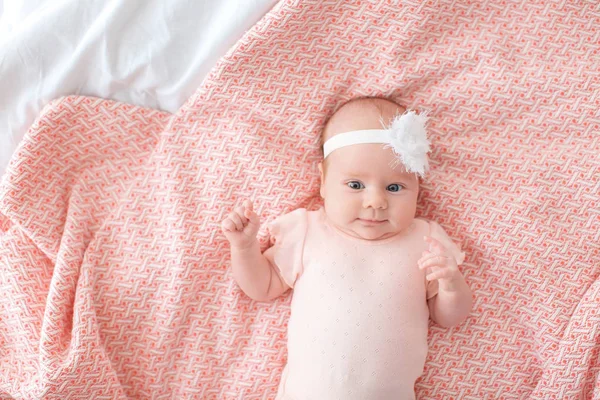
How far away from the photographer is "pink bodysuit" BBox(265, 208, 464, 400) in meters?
1.72

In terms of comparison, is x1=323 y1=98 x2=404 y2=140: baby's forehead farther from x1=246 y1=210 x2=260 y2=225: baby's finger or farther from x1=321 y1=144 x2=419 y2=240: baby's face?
x1=246 y1=210 x2=260 y2=225: baby's finger

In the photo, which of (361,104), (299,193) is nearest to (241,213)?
(299,193)

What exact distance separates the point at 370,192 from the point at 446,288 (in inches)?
14.2

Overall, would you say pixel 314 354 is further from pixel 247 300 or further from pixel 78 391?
pixel 78 391

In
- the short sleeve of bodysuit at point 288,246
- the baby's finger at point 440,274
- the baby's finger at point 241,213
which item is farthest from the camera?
the short sleeve of bodysuit at point 288,246

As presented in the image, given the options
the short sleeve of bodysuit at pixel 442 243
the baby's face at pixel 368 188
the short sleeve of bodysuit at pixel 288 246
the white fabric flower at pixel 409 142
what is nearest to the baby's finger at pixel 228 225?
the short sleeve of bodysuit at pixel 288 246

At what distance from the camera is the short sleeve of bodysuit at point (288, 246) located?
1.85 meters

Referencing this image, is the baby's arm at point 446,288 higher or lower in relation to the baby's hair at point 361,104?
lower

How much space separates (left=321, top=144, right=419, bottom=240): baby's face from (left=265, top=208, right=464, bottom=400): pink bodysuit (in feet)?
0.25

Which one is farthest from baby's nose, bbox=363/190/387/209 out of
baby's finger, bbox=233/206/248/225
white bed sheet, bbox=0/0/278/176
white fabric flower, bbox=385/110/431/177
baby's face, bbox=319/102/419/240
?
white bed sheet, bbox=0/0/278/176

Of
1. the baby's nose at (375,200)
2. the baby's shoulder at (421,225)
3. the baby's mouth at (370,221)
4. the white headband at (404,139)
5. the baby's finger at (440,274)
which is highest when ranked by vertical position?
the white headband at (404,139)

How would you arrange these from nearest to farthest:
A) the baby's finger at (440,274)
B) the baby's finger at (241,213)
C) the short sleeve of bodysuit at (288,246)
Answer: the baby's finger at (440,274) < the baby's finger at (241,213) < the short sleeve of bodysuit at (288,246)

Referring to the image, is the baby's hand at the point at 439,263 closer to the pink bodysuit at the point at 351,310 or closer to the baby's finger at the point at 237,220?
the pink bodysuit at the point at 351,310

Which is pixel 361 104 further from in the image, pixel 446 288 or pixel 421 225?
pixel 446 288
